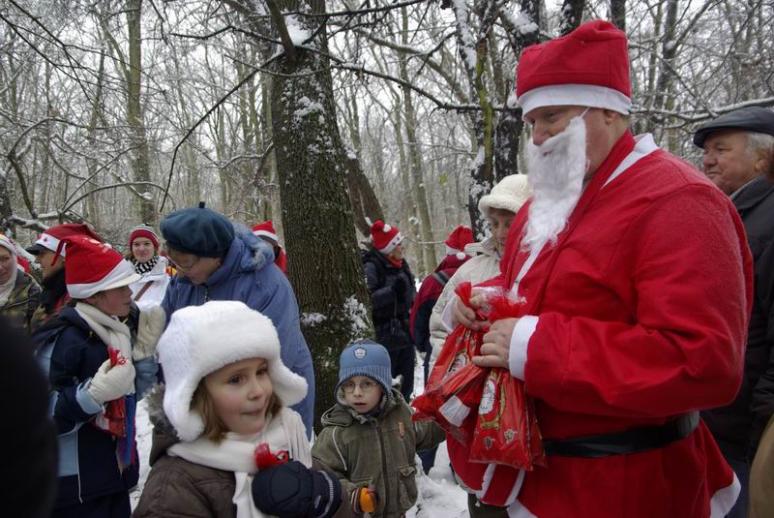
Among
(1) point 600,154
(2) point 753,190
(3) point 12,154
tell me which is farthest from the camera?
(3) point 12,154

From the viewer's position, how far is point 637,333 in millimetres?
1238

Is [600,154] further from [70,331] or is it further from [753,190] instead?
[70,331]

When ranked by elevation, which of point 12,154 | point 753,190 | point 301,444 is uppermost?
point 12,154

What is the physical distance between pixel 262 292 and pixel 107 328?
853mm

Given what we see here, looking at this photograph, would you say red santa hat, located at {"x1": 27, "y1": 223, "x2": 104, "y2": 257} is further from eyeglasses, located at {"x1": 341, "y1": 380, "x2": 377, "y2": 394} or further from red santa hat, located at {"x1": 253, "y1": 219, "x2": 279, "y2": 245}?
red santa hat, located at {"x1": 253, "y1": 219, "x2": 279, "y2": 245}

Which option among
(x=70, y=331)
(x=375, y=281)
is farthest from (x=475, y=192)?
(x=70, y=331)

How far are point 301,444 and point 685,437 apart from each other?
125cm

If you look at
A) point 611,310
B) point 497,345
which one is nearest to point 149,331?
point 497,345

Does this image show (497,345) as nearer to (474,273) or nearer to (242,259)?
(474,273)

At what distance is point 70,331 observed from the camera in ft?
8.29

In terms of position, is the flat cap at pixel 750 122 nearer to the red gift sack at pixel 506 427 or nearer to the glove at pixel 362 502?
the red gift sack at pixel 506 427

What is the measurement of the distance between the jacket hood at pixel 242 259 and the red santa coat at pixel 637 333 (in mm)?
1546

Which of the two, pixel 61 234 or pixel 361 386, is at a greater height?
pixel 61 234

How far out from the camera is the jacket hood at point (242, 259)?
2.60 m
